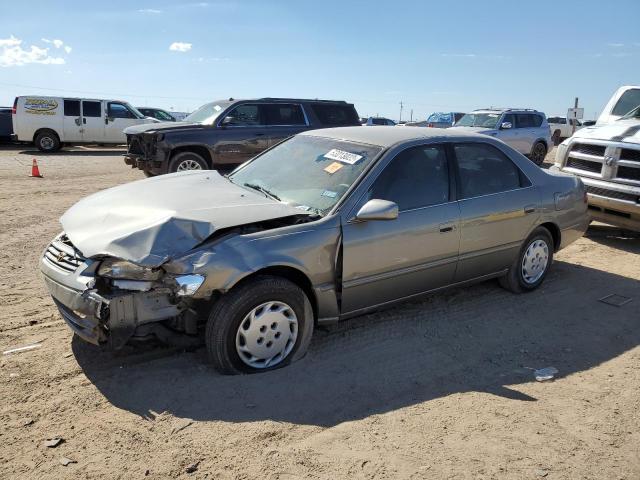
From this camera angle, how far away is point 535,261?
5.33 metres

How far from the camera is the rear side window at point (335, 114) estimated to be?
11273mm

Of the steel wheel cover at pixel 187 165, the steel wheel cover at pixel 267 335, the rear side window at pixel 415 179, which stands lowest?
the steel wheel cover at pixel 267 335

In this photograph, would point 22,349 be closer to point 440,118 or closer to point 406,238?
point 406,238

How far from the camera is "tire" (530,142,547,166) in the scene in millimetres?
16734

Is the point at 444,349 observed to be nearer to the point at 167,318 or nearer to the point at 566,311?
the point at 566,311

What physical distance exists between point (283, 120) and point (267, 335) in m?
8.08

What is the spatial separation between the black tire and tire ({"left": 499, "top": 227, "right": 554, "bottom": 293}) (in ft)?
59.8

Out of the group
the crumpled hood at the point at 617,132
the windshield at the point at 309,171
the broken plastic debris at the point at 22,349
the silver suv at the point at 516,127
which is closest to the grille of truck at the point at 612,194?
the crumpled hood at the point at 617,132

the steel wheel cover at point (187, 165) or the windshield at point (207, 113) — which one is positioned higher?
the windshield at point (207, 113)

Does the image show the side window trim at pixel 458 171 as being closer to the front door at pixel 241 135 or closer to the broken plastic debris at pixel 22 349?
the broken plastic debris at pixel 22 349

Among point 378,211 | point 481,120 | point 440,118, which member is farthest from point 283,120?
point 440,118

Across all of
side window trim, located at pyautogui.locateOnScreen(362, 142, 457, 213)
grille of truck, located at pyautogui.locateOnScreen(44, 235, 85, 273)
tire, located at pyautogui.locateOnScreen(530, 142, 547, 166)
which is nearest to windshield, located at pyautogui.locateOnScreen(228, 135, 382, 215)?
side window trim, located at pyautogui.locateOnScreen(362, 142, 457, 213)

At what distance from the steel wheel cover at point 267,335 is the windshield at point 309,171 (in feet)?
2.68

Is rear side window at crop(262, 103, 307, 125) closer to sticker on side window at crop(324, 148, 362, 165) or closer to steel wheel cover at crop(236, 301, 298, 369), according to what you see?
sticker on side window at crop(324, 148, 362, 165)
